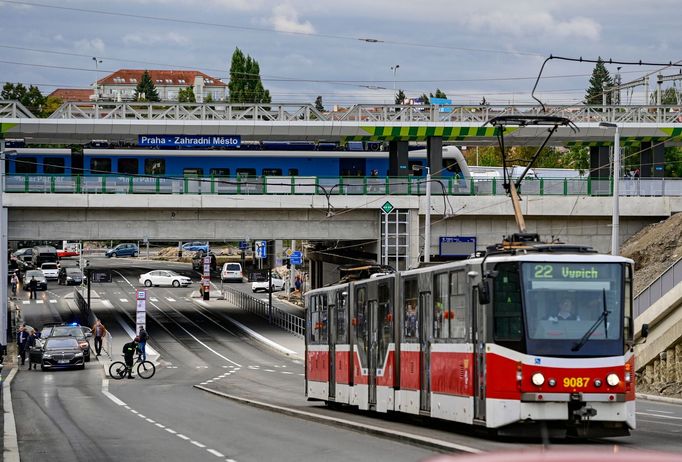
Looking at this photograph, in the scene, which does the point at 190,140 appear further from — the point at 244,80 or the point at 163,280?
the point at 244,80

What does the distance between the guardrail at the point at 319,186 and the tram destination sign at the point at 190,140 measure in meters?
3.78

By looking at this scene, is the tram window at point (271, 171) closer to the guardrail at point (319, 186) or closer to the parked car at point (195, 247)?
the guardrail at point (319, 186)

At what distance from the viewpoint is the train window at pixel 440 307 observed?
739 inches

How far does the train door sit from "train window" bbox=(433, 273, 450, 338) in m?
0.27

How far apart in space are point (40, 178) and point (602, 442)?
40566mm

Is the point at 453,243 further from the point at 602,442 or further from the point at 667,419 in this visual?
the point at 602,442

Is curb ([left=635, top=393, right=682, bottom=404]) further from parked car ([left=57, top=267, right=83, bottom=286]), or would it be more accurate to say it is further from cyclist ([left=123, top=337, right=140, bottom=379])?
parked car ([left=57, top=267, right=83, bottom=286])

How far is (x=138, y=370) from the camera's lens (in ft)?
149

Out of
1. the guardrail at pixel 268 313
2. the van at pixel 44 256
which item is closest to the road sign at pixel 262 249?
the guardrail at pixel 268 313

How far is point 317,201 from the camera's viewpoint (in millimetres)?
55688

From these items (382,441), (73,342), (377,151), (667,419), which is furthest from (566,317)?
(377,151)

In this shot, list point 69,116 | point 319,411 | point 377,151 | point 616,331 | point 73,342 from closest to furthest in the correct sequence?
point 616,331
point 319,411
point 73,342
point 69,116
point 377,151

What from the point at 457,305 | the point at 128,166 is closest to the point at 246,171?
the point at 128,166

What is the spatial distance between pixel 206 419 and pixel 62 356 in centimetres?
2331
